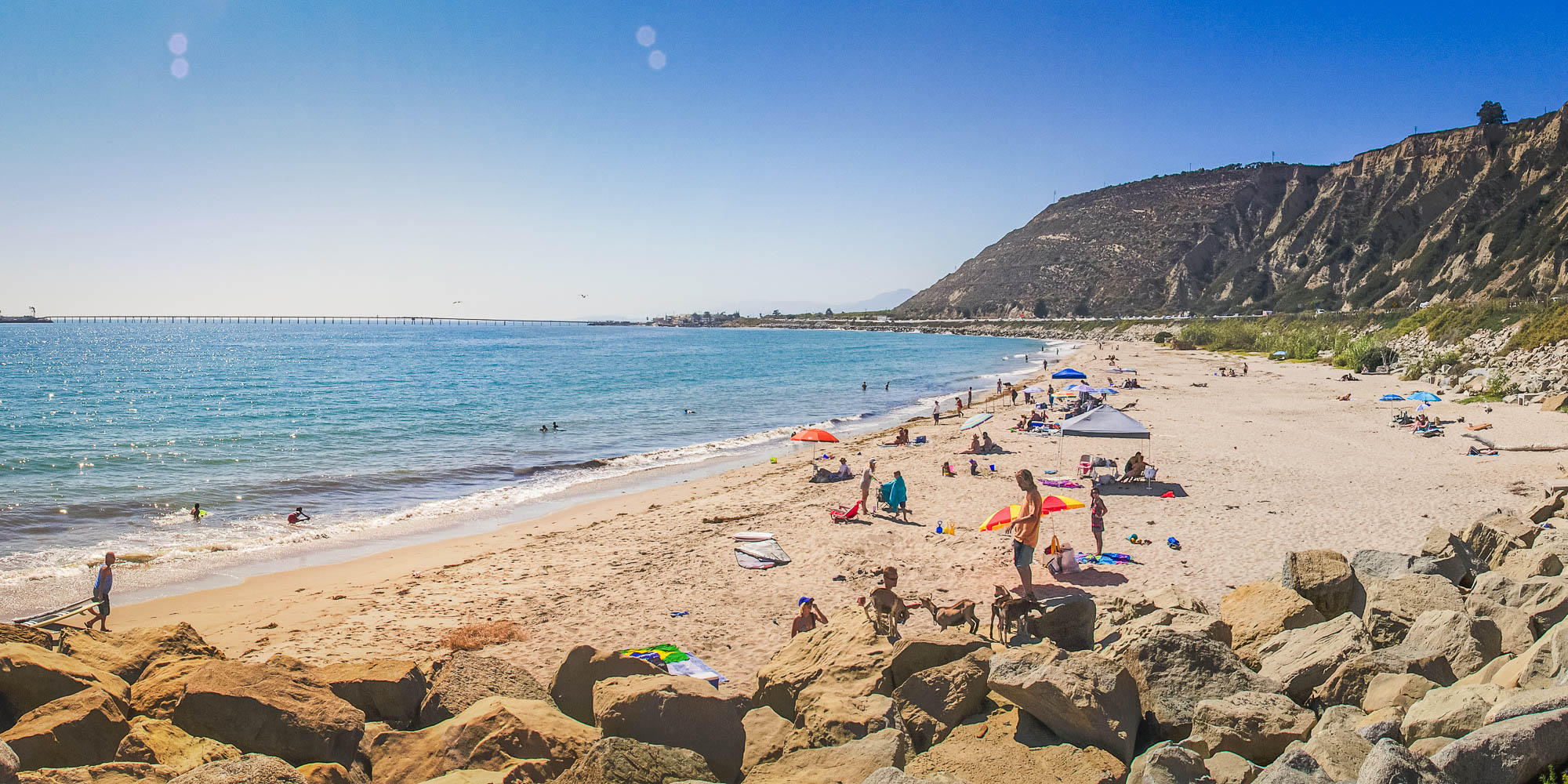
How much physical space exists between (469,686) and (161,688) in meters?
2.45

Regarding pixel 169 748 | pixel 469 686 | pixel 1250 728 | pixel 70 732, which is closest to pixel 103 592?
pixel 70 732

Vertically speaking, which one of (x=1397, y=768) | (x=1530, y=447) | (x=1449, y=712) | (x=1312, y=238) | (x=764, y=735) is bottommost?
(x=1530, y=447)

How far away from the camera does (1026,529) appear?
33.3 feet

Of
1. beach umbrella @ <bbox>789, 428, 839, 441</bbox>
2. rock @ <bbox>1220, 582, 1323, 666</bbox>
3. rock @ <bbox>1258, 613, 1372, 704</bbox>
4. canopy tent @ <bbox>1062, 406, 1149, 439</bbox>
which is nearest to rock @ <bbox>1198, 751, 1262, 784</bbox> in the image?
rock @ <bbox>1258, 613, 1372, 704</bbox>

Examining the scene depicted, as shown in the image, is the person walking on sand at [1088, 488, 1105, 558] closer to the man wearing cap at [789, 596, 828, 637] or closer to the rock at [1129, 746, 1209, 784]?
the man wearing cap at [789, 596, 828, 637]

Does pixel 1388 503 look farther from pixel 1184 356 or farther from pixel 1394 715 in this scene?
pixel 1184 356

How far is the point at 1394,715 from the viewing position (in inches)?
190

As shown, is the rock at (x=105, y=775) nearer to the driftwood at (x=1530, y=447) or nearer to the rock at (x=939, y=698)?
the rock at (x=939, y=698)

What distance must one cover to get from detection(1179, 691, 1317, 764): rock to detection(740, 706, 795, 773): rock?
8.89 feet

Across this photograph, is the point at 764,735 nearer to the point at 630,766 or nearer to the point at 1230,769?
the point at 630,766

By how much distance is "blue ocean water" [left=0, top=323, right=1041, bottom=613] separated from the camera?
17062mm

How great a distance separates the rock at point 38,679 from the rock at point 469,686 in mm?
2162

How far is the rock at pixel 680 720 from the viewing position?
17.4 ft

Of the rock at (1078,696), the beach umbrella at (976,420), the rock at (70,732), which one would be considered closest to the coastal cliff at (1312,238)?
the beach umbrella at (976,420)
